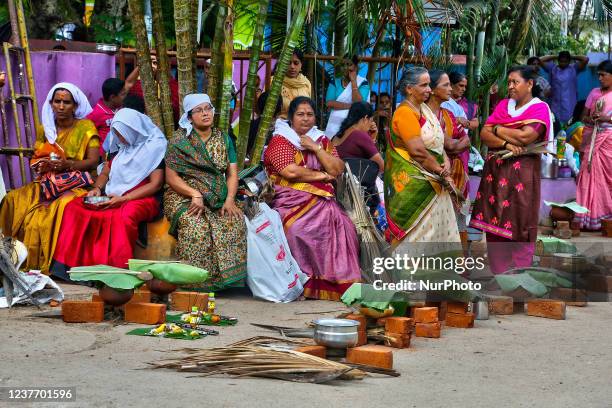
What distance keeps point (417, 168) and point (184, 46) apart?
7.51 feet

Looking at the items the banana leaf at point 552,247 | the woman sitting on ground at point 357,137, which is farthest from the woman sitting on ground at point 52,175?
the banana leaf at point 552,247

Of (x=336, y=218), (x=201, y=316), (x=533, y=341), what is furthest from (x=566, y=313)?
(x=201, y=316)

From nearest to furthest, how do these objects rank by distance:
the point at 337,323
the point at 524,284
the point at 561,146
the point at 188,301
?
the point at 337,323, the point at 188,301, the point at 524,284, the point at 561,146

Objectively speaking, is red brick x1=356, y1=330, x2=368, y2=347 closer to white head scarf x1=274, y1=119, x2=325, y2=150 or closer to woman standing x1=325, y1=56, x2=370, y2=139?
white head scarf x1=274, y1=119, x2=325, y2=150

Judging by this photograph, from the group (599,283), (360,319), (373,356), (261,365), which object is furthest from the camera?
(599,283)

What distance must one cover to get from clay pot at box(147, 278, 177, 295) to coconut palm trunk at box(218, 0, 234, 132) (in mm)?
1959

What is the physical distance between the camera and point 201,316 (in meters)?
6.81

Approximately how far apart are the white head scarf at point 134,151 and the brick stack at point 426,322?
278 centimetres

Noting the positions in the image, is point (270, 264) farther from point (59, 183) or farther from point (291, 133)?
point (59, 183)

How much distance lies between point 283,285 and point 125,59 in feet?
12.3

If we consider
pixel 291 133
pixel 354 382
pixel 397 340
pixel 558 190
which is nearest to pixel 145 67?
pixel 291 133

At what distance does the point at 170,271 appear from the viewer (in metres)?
6.95

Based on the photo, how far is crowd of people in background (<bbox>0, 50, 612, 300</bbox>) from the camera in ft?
26.5

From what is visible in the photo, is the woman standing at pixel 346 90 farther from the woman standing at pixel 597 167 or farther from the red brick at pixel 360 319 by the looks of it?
the red brick at pixel 360 319
